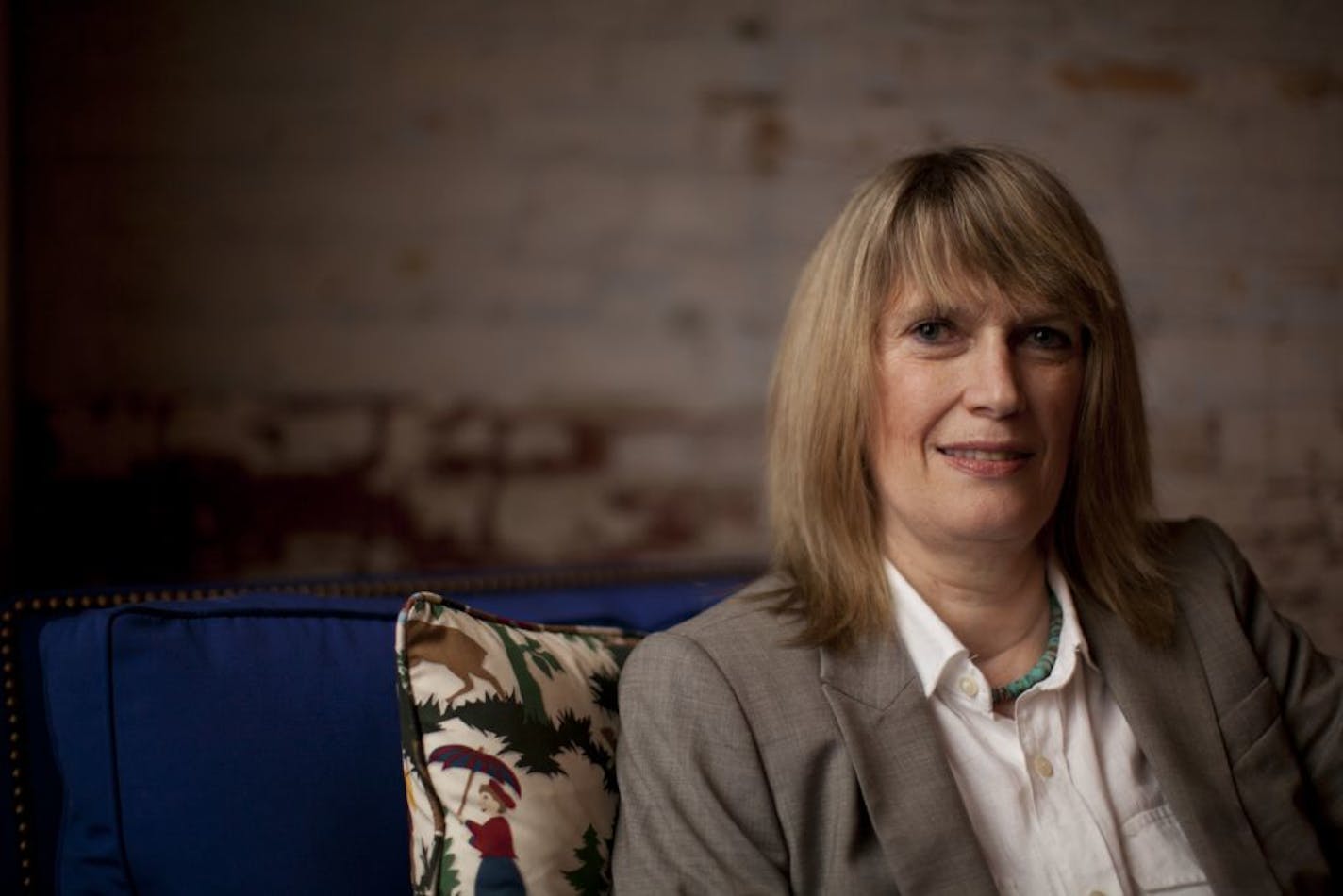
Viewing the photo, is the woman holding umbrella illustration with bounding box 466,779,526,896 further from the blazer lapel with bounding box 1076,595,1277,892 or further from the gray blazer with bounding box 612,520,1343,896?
the blazer lapel with bounding box 1076,595,1277,892

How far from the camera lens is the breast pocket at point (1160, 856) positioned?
51.6 inches

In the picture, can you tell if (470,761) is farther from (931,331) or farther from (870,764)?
(931,331)

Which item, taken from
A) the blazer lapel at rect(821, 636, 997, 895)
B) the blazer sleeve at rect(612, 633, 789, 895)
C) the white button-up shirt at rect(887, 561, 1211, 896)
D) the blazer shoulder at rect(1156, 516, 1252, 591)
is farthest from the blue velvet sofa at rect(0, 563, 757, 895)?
the blazer shoulder at rect(1156, 516, 1252, 591)

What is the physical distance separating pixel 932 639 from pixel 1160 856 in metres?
0.35

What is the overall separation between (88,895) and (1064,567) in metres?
1.23

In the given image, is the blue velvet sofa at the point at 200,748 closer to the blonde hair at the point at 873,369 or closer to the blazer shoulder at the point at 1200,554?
the blonde hair at the point at 873,369

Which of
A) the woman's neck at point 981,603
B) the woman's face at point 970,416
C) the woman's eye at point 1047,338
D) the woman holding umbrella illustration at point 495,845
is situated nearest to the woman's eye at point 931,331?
the woman's face at point 970,416

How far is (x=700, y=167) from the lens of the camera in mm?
2230

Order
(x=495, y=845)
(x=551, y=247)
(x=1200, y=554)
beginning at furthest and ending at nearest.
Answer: (x=551, y=247) < (x=1200, y=554) < (x=495, y=845)

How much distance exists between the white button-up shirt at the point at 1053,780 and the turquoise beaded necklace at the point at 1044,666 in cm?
1

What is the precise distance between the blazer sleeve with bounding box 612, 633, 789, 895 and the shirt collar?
0.78ft

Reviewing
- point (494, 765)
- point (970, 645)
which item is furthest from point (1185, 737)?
point (494, 765)

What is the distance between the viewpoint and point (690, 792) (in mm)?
1231

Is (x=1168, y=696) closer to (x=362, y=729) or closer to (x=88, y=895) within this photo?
(x=362, y=729)
